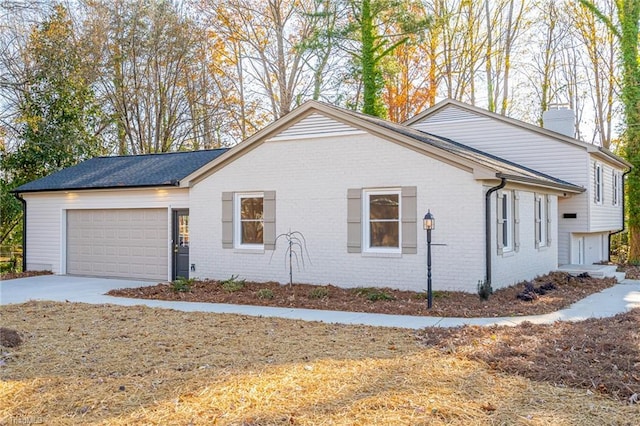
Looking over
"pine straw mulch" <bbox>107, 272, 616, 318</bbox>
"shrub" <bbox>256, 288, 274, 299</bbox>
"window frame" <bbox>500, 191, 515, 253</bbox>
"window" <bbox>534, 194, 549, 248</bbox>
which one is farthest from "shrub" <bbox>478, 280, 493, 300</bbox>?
"shrub" <bbox>256, 288, 274, 299</bbox>

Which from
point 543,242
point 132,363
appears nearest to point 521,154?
point 543,242

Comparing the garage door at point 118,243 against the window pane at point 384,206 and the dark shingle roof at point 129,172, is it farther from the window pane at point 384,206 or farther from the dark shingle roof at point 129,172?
the window pane at point 384,206

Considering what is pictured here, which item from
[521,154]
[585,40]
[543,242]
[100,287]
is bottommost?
[100,287]

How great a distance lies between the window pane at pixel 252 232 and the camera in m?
12.8

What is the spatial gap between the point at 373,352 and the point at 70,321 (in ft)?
16.4

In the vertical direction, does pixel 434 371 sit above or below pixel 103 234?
below

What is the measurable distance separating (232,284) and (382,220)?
11.6 feet

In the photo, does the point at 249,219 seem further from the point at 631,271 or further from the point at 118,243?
the point at 631,271

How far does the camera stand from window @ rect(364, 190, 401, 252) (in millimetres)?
11242

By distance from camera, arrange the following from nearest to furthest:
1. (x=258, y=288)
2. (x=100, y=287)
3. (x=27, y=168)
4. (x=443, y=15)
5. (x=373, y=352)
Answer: (x=373, y=352)
(x=258, y=288)
(x=100, y=287)
(x=27, y=168)
(x=443, y=15)

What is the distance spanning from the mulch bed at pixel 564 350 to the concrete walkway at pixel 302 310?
0.68 m

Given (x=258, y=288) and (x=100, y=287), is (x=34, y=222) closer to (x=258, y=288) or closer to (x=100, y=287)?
(x=100, y=287)

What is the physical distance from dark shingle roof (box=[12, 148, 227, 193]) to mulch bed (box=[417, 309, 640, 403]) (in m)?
8.96

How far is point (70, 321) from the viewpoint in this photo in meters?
8.47
